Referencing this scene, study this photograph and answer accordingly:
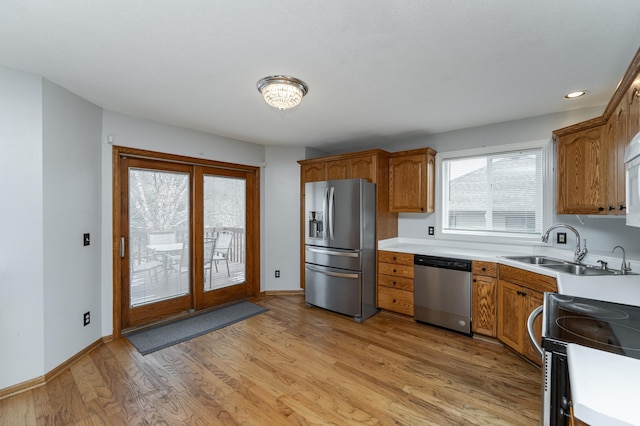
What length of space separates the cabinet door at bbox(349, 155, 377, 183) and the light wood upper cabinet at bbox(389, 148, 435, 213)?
1.12 ft

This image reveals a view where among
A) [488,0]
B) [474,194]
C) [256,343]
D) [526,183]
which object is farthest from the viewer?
[474,194]

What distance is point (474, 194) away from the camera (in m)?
3.55

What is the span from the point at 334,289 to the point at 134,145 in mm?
2934

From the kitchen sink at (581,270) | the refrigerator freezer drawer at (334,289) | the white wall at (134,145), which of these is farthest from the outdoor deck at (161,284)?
the kitchen sink at (581,270)

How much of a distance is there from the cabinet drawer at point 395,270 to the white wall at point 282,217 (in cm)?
142

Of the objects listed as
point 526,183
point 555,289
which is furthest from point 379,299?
point 526,183

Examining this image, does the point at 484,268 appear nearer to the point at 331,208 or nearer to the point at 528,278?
the point at 528,278

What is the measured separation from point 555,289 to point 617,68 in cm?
169

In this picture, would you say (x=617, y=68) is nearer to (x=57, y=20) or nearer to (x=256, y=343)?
(x=57, y=20)

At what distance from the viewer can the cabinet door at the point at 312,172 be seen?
164 inches

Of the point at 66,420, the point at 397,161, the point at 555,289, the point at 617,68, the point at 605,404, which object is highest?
the point at 617,68

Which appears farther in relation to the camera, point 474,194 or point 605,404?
point 474,194

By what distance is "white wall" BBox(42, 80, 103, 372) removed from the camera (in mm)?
2250

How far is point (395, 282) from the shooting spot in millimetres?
3559
